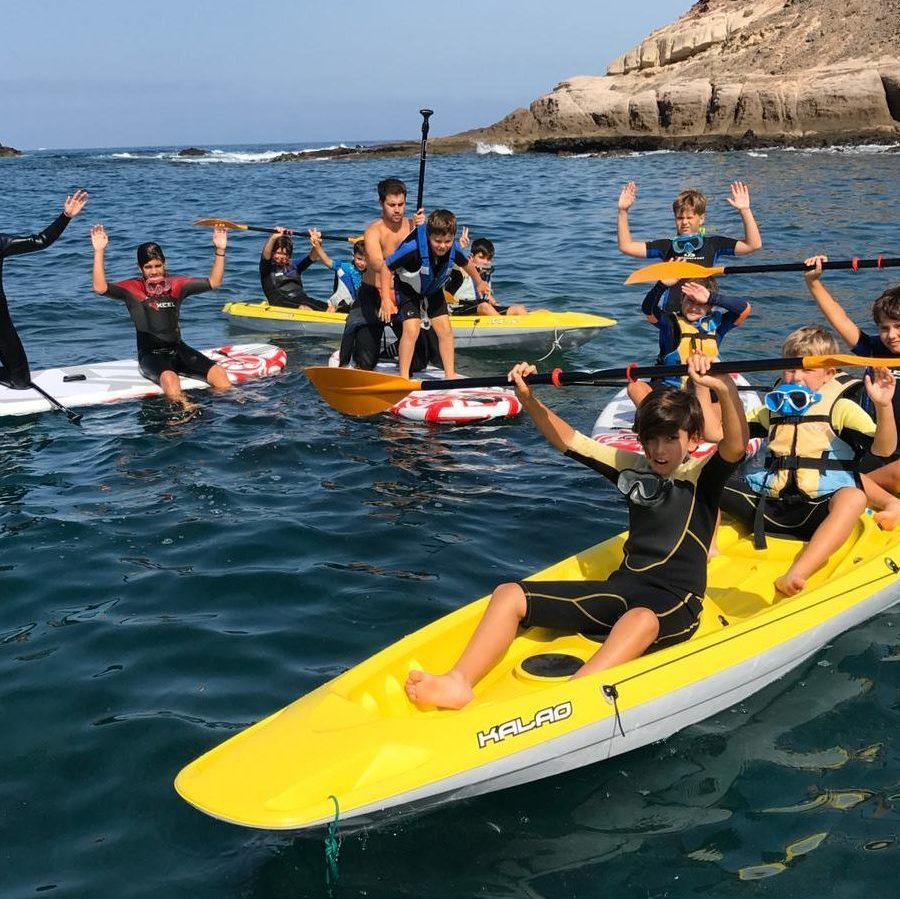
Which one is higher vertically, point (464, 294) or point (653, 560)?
point (464, 294)

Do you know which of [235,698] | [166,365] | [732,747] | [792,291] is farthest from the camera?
[792,291]

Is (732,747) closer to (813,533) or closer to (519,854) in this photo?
(519,854)

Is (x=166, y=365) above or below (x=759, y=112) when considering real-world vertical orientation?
below

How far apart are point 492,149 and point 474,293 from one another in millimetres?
42319

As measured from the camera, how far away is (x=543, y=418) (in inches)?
193

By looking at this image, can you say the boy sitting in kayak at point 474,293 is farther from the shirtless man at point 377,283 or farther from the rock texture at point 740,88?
the rock texture at point 740,88

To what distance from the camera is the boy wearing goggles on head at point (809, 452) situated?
18.6 ft

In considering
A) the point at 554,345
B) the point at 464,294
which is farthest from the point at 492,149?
the point at 554,345

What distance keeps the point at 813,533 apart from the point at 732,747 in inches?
63.9

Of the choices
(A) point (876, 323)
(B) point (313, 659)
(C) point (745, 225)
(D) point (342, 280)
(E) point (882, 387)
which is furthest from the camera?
(D) point (342, 280)

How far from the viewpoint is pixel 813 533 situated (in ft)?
18.5

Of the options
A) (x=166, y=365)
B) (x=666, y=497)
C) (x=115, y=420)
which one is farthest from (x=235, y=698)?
(x=166, y=365)

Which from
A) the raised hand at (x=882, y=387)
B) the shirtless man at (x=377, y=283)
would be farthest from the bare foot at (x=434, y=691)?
the shirtless man at (x=377, y=283)

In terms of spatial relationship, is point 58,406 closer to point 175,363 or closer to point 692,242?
point 175,363
